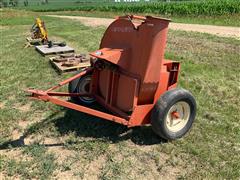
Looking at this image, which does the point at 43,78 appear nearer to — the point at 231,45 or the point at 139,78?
the point at 139,78

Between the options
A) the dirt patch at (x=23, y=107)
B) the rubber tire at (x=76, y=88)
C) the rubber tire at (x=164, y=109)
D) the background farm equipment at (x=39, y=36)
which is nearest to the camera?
the rubber tire at (x=164, y=109)

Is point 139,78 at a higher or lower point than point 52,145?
higher

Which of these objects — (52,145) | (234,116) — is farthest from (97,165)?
(234,116)

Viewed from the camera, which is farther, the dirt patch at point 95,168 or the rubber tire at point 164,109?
the rubber tire at point 164,109

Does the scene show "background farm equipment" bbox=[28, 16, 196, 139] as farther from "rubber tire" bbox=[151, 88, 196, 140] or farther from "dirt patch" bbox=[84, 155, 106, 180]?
"dirt patch" bbox=[84, 155, 106, 180]

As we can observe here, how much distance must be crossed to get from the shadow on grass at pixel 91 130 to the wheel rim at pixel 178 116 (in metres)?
0.26

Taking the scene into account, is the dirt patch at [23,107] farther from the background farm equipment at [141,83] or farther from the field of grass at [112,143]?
the background farm equipment at [141,83]

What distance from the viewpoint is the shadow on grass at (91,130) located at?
172 inches

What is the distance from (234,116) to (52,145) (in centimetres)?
292

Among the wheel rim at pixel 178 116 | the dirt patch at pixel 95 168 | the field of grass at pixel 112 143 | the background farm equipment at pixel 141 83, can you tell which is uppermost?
the background farm equipment at pixel 141 83

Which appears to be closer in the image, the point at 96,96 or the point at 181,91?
the point at 181,91

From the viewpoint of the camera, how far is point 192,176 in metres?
3.62

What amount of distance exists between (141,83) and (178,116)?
2.48 feet

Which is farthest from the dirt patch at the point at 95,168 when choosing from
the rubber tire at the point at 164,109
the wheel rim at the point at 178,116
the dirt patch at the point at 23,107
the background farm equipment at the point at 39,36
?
the background farm equipment at the point at 39,36
